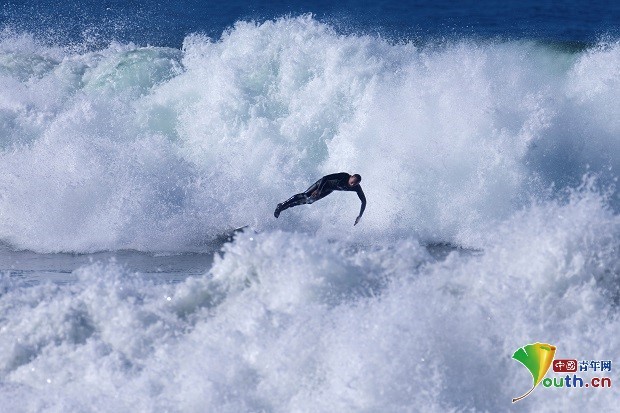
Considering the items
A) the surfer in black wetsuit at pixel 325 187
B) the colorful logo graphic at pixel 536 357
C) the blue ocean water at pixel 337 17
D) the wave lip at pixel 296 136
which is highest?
the blue ocean water at pixel 337 17

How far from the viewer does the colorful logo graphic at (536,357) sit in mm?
8773

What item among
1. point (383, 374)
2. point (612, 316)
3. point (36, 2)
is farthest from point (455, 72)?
point (36, 2)

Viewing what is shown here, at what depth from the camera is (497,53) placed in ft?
59.3

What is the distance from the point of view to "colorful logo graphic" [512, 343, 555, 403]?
28.8 feet

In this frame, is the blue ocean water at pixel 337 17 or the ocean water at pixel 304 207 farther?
the blue ocean water at pixel 337 17

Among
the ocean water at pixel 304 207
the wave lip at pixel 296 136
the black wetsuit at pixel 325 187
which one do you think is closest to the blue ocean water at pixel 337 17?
the ocean water at pixel 304 207

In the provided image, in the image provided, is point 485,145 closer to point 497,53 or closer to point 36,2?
point 497,53

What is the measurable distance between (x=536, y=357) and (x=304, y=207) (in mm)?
7169

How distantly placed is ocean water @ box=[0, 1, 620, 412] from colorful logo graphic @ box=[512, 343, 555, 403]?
0.30 feet

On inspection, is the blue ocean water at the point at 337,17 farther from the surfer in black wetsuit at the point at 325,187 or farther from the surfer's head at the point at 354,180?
the surfer's head at the point at 354,180

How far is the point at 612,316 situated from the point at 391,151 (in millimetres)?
7706

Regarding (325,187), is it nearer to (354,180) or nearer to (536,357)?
(354,180)

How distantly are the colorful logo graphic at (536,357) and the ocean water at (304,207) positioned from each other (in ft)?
0.30

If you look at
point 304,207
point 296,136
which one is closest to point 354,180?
point 304,207
